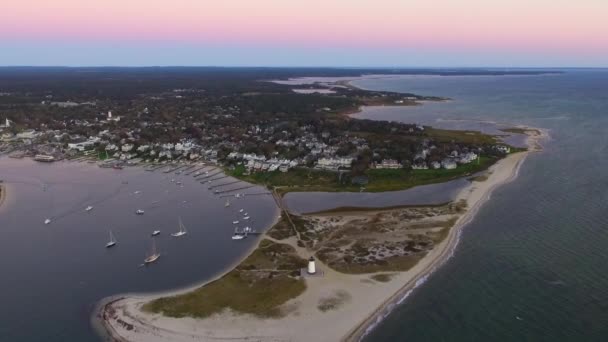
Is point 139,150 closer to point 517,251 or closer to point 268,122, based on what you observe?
point 268,122

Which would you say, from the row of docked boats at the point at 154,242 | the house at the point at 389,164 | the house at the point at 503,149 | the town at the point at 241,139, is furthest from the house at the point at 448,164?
the row of docked boats at the point at 154,242

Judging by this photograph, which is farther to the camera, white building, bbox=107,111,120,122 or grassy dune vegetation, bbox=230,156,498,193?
white building, bbox=107,111,120,122

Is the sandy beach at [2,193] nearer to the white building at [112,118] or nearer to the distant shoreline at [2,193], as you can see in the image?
the distant shoreline at [2,193]

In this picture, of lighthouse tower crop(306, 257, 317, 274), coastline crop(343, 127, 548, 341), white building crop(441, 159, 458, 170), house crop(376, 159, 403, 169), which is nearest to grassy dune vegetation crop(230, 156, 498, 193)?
white building crop(441, 159, 458, 170)

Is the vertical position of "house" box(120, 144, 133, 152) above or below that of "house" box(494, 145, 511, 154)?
below

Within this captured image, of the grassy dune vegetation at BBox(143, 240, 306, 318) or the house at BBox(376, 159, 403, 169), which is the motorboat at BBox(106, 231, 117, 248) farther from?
the house at BBox(376, 159, 403, 169)

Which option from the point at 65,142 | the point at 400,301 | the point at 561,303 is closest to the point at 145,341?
the point at 400,301

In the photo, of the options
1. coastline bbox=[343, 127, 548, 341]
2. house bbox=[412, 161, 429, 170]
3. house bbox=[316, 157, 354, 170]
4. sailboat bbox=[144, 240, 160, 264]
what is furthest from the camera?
house bbox=[316, 157, 354, 170]

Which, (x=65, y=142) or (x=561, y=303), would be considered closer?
(x=561, y=303)
